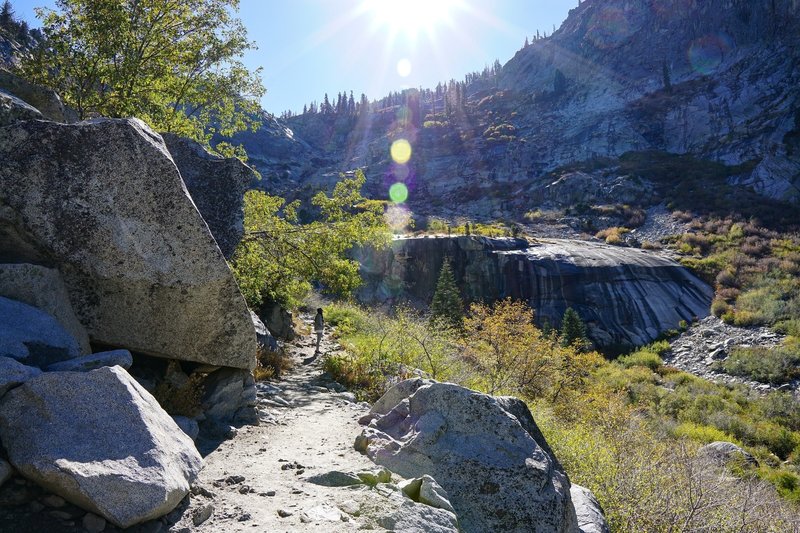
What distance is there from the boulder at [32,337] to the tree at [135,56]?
5.87 m

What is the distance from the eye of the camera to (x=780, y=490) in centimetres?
1443

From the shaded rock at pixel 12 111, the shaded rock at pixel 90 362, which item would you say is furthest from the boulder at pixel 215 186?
the shaded rock at pixel 90 362

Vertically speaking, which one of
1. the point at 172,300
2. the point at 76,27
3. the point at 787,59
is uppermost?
the point at 787,59

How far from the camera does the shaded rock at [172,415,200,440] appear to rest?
507cm

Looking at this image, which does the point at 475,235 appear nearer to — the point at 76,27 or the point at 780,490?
the point at 780,490

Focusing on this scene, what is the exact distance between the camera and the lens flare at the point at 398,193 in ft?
277

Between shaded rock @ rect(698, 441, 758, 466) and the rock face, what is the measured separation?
627 inches

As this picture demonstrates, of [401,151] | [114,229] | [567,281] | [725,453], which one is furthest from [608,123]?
[114,229]

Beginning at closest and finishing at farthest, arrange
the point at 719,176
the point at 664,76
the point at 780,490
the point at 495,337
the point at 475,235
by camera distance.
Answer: the point at 780,490 < the point at 495,337 < the point at 475,235 < the point at 719,176 < the point at 664,76

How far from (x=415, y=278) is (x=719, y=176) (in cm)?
4604

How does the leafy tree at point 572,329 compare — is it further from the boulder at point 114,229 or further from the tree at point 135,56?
the boulder at point 114,229

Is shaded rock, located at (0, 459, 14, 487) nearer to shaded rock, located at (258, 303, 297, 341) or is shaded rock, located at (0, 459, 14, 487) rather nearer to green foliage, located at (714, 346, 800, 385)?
shaded rock, located at (258, 303, 297, 341)

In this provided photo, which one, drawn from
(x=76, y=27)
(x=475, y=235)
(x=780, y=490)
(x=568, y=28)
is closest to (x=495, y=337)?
(x=780, y=490)

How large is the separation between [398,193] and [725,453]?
74.2m
